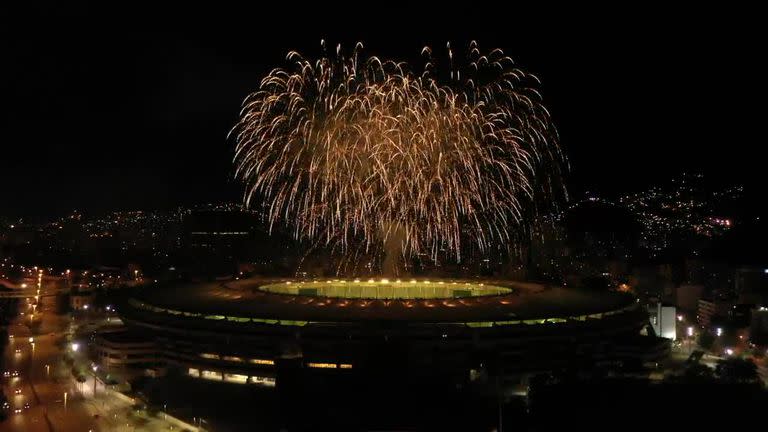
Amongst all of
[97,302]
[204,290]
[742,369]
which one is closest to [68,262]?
[97,302]

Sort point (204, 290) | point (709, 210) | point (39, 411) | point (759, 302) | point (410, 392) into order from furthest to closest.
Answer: point (709, 210) < point (759, 302) < point (204, 290) < point (39, 411) < point (410, 392)

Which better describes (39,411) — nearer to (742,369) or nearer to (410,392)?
(410,392)

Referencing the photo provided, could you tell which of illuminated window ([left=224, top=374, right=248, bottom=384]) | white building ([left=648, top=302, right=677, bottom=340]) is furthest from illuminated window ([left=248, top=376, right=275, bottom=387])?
white building ([left=648, top=302, right=677, bottom=340])

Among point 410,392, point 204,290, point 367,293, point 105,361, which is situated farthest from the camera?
point 367,293

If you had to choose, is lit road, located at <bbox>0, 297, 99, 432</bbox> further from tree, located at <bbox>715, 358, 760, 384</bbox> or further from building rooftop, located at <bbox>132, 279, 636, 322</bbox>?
tree, located at <bbox>715, 358, 760, 384</bbox>

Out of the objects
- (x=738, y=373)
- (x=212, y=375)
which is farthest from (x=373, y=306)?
(x=738, y=373)

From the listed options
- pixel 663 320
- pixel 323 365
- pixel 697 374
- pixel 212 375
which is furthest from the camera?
pixel 663 320

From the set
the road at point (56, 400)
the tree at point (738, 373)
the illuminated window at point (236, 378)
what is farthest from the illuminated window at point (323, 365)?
the tree at point (738, 373)

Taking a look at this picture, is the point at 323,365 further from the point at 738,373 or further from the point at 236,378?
the point at 738,373
